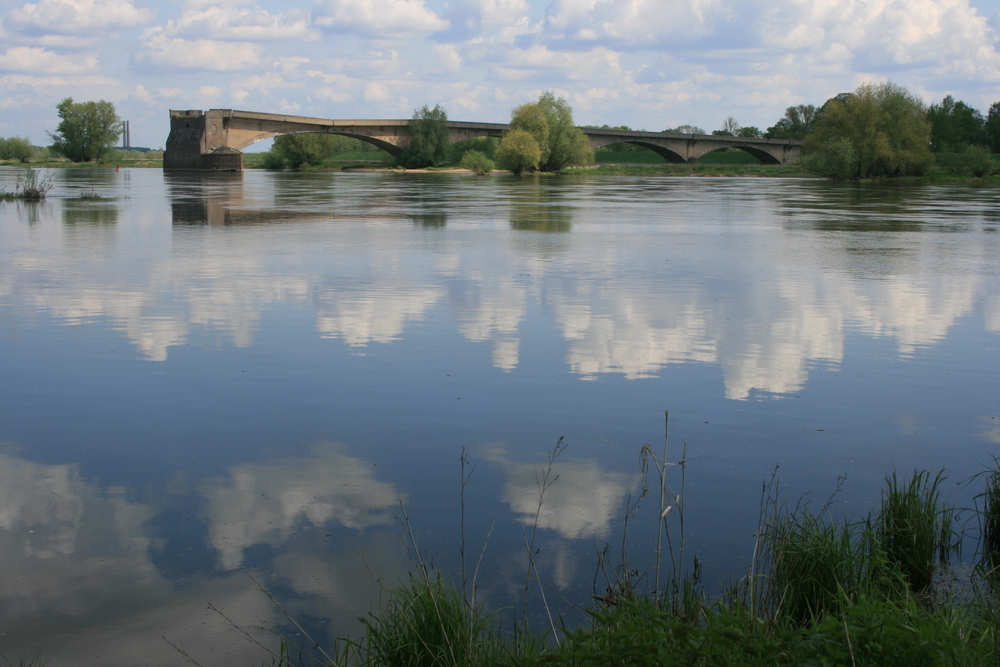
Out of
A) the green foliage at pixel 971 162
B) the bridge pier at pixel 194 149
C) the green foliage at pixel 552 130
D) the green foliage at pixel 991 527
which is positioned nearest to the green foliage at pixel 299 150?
the bridge pier at pixel 194 149

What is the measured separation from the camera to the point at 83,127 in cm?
11912

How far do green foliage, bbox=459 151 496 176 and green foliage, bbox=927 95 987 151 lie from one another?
5280cm

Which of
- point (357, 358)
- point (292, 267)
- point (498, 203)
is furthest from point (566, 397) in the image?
point (498, 203)

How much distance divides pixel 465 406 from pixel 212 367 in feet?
9.10

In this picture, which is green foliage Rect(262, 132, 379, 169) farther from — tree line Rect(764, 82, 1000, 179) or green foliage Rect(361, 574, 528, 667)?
green foliage Rect(361, 574, 528, 667)

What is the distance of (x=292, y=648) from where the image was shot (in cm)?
404

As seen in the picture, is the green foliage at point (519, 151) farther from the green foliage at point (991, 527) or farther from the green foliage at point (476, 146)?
the green foliage at point (991, 527)

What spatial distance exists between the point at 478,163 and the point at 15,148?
65.2 metres

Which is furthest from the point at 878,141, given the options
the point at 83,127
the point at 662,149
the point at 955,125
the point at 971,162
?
the point at 83,127

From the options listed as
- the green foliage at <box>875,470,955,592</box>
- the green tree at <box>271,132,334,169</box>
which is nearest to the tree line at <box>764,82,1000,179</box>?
the green tree at <box>271,132,334,169</box>

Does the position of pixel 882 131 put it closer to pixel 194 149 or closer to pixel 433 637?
pixel 194 149

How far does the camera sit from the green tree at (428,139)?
104 m

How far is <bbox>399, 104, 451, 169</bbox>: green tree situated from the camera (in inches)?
4092

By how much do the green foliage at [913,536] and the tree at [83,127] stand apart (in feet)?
427
